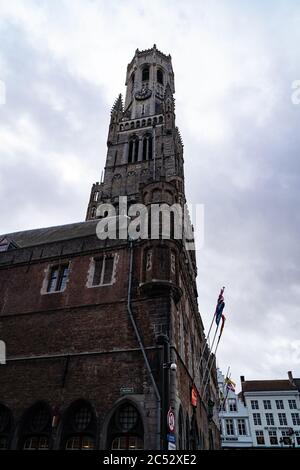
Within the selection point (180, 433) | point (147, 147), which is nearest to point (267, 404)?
point (147, 147)

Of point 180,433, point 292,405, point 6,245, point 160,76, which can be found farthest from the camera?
point 160,76

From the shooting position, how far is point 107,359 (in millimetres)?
14922

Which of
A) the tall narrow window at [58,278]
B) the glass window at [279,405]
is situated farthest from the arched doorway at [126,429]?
the glass window at [279,405]

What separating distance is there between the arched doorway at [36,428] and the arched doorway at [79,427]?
0.80m

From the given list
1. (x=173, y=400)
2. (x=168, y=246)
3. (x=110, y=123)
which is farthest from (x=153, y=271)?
(x=110, y=123)

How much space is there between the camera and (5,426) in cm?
1503

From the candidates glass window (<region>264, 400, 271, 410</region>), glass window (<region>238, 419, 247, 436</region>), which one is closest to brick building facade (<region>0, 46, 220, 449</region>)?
glass window (<region>238, 419, 247, 436</region>)

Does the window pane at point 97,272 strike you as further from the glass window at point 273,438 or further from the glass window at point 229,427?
the glass window at point 273,438

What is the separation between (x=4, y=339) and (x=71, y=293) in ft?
13.7

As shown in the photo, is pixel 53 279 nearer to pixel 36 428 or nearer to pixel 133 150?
pixel 36 428

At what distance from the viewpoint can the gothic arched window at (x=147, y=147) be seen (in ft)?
141

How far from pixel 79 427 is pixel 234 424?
149 feet

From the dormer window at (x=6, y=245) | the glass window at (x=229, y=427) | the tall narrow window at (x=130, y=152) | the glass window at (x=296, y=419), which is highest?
the tall narrow window at (x=130, y=152)
